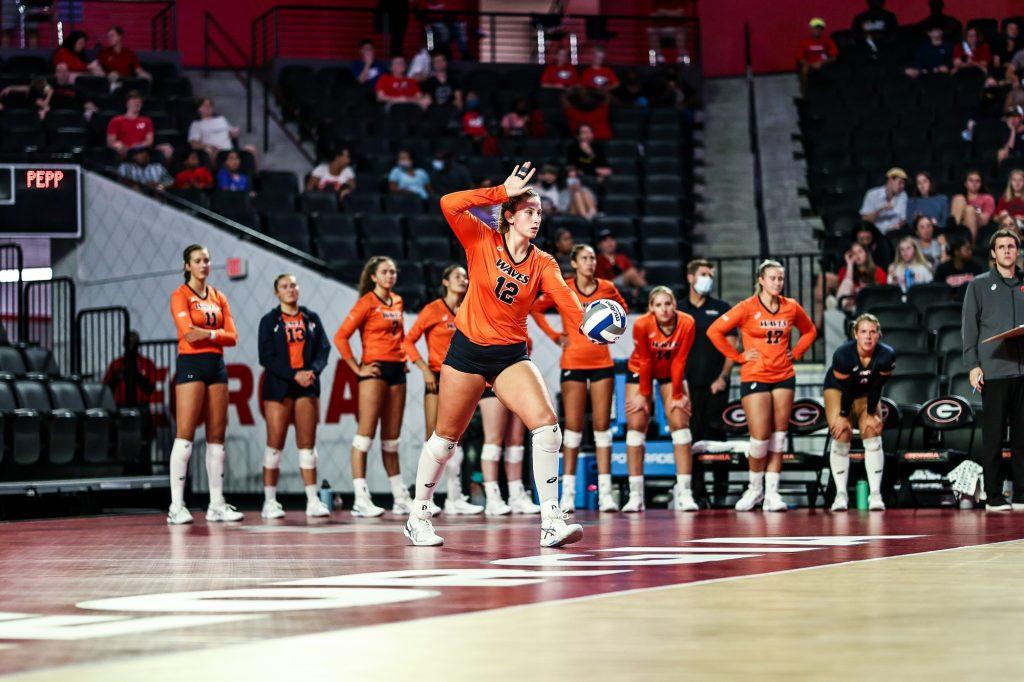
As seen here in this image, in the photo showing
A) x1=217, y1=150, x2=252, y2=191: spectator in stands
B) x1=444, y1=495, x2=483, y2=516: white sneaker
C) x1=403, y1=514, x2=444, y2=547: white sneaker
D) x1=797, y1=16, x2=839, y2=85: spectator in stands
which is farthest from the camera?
x1=797, y1=16, x2=839, y2=85: spectator in stands

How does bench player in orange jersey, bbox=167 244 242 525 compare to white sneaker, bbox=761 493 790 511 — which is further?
white sneaker, bbox=761 493 790 511

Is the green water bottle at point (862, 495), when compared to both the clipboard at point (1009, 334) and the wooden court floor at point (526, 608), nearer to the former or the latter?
the clipboard at point (1009, 334)

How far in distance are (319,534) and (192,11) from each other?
49.2ft

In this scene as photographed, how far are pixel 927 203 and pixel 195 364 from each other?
8218 millimetres

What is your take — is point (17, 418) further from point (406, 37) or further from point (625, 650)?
point (406, 37)

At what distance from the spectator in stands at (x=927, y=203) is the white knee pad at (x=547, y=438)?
896cm

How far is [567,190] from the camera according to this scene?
1672 cm

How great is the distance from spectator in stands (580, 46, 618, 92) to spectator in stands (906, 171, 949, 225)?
556 centimetres

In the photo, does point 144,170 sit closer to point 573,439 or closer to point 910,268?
point 573,439

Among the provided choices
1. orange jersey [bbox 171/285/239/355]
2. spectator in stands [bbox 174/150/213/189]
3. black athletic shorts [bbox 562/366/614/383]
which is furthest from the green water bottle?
spectator in stands [bbox 174/150/213/189]

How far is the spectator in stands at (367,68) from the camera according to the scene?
19.1m

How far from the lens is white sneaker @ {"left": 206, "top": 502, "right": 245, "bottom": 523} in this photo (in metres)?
10.2

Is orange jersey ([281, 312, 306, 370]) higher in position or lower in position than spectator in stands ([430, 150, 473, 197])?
lower

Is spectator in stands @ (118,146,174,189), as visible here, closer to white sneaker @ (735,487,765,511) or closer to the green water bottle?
white sneaker @ (735,487,765,511)
